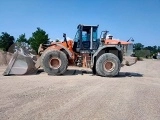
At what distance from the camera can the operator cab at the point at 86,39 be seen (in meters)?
13.3

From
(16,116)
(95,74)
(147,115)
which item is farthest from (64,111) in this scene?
(95,74)

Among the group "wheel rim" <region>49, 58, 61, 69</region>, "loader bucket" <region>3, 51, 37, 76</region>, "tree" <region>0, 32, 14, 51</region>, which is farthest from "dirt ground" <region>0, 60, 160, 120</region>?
"tree" <region>0, 32, 14, 51</region>

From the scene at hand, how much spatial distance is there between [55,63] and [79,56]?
145 cm

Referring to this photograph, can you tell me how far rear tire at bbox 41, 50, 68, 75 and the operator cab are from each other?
4.75ft

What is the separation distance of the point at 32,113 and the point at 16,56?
24.0 ft

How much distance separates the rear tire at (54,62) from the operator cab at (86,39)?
1.45 metres

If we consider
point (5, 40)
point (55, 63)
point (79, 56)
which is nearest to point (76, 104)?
point (55, 63)

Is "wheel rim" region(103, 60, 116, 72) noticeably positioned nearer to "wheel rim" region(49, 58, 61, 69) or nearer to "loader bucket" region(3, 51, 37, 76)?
"wheel rim" region(49, 58, 61, 69)

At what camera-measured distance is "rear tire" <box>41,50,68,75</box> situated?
12.2m

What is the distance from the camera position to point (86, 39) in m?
13.4

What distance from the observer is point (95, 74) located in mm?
13141

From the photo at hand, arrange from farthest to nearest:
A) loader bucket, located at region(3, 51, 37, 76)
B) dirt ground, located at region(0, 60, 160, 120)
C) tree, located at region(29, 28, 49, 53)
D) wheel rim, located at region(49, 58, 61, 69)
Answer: tree, located at region(29, 28, 49, 53), wheel rim, located at region(49, 58, 61, 69), loader bucket, located at region(3, 51, 37, 76), dirt ground, located at region(0, 60, 160, 120)

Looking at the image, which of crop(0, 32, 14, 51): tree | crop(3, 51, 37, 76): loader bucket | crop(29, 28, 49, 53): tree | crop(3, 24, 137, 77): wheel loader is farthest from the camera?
crop(0, 32, 14, 51): tree

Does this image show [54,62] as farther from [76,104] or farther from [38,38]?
[38,38]
